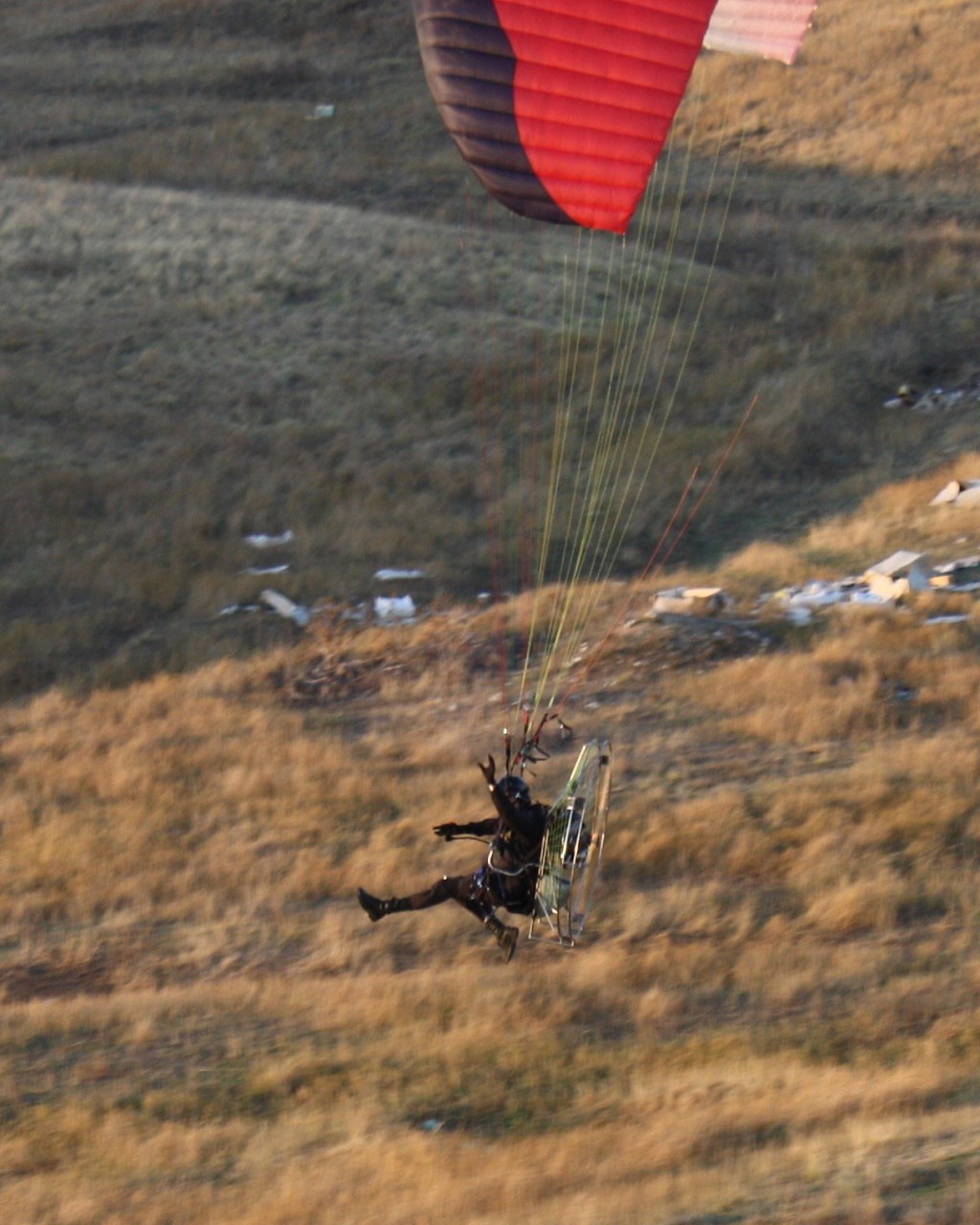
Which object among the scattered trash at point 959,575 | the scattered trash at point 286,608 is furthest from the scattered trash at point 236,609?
the scattered trash at point 959,575

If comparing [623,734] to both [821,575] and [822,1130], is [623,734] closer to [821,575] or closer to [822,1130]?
[821,575]

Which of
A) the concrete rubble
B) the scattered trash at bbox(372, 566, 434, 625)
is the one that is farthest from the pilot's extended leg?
the scattered trash at bbox(372, 566, 434, 625)

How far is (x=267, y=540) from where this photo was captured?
1950cm

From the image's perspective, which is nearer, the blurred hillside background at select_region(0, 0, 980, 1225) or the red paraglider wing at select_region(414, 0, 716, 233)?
the blurred hillside background at select_region(0, 0, 980, 1225)

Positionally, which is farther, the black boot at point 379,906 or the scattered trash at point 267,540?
the scattered trash at point 267,540

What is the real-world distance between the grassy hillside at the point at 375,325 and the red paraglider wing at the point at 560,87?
880 centimetres

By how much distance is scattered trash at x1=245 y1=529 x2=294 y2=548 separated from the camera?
63.5 feet

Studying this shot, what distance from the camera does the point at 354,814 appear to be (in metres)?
11.6

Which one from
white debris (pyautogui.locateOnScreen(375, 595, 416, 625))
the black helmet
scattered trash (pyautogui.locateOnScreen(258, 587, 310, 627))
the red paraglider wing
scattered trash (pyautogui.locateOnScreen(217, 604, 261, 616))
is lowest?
scattered trash (pyautogui.locateOnScreen(217, 604, 261, 616))

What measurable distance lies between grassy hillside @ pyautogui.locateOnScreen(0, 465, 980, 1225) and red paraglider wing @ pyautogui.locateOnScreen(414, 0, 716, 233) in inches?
167

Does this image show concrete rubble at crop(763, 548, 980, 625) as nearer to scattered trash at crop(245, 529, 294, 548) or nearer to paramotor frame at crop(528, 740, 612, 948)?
scattered trash at crop(245, 529, 294, 548)

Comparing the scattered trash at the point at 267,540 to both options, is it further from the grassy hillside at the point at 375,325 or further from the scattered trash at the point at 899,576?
the scattered trash at the point at 899,576

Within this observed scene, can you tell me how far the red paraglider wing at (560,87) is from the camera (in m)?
8.45

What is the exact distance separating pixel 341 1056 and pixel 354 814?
3442 mm
